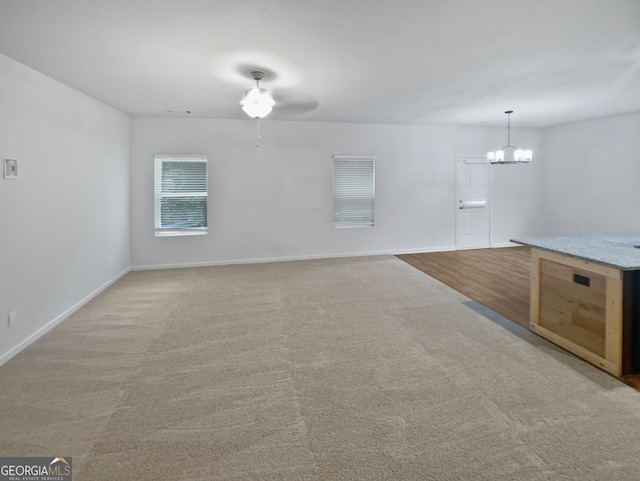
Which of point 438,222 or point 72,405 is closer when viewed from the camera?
point 72,405

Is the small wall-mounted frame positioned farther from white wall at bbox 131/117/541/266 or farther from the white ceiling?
white wall at bbox 131/117/541/266

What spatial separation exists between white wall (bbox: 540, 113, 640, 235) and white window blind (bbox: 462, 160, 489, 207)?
5.11ft

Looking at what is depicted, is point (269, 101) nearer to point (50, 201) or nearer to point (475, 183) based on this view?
point (50, 201)

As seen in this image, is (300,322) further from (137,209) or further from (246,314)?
(137,209)

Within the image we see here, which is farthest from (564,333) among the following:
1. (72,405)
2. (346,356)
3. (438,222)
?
(438,222)

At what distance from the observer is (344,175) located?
6418 millimetres

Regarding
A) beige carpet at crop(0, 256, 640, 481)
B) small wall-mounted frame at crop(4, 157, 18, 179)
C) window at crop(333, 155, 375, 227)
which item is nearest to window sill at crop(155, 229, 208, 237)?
beige carpet at crop(0, 256, 640, 481)

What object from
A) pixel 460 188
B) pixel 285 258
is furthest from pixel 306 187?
pixel 460 188

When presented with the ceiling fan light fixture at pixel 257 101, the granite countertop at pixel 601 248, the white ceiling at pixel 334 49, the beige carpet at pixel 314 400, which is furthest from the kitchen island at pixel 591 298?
the ceiling fan light fixture at pixel 257 101

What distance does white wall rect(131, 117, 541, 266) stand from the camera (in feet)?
18.7

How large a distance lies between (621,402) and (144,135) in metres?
6.77

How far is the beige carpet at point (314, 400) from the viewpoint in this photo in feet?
5.22

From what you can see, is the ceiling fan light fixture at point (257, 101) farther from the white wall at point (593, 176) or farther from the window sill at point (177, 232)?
the white wall at point (593, 176)

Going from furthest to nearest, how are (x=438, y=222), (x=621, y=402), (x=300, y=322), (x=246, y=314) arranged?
(x=438, y=222)
(x=246, y=314)
(x=300, y=322)
(x=621, y=402)
